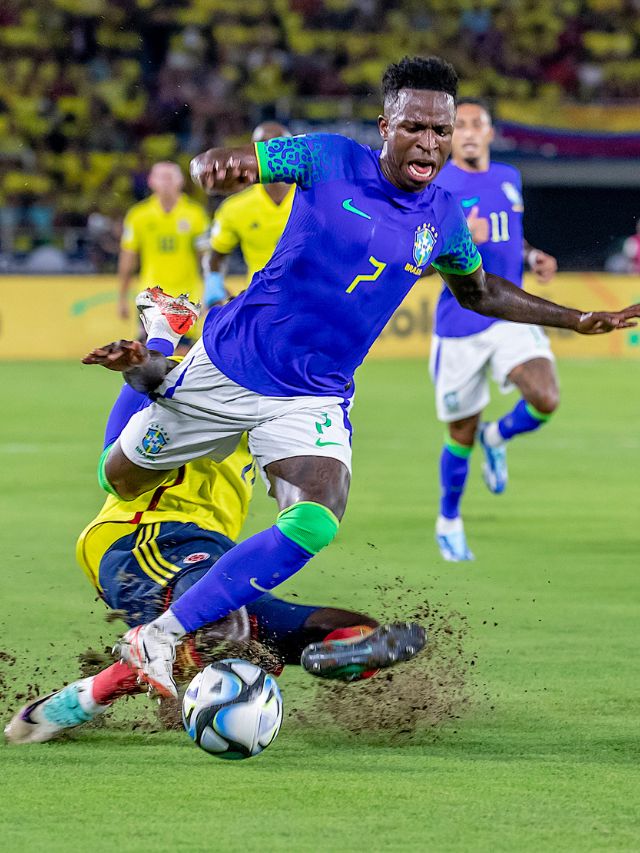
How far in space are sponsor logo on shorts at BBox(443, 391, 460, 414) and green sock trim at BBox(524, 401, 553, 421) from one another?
0.40 metres

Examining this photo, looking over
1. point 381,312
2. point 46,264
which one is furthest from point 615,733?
point 46,264

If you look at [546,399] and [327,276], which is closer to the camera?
[327,276]

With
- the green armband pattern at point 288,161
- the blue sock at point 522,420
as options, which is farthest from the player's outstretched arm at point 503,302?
the blue sock at point 522,420

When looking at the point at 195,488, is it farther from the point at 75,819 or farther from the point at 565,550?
the point at 565,550

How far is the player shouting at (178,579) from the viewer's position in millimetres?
4191

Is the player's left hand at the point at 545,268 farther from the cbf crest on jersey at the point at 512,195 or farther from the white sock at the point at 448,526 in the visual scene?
the white sock at the point at 448,526

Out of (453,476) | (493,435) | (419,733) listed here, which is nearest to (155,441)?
(419,733)

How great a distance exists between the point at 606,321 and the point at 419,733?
1.56m

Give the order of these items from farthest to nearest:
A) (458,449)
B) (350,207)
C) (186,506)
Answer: (458,449)
(186,506)
(350,207)

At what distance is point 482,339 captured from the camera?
28.4ft

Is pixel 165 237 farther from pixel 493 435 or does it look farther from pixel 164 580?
pixel 164 580

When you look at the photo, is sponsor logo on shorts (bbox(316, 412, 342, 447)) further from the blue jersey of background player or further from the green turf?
the blue jersey of background player

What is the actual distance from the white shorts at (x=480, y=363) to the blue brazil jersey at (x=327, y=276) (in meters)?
3.78

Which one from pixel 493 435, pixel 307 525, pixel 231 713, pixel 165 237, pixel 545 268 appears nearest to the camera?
pixel 231 713
